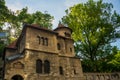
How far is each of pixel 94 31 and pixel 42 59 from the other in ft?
51.0

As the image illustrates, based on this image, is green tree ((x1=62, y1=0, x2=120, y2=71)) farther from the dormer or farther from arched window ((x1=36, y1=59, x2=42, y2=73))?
arched window ((x1=36, y1=59, x2=42, y2=73))

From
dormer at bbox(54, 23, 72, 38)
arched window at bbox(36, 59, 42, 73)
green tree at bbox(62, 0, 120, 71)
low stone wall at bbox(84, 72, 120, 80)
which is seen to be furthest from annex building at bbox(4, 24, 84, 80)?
green tree at bbox(62, 0, 120, 71)

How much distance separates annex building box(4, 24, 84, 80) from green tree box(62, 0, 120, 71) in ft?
25.4

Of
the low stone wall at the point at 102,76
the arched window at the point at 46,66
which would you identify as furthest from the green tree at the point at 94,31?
the arched window at the point at 46,66

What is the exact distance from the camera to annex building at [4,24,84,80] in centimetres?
1919

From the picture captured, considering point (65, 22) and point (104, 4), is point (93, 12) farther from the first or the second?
point (65, 22)

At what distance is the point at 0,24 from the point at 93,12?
20137 millimetres

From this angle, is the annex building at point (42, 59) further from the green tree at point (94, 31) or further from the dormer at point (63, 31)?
the green tree at point (94, 31)

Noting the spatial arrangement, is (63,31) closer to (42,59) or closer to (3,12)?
(42,59)

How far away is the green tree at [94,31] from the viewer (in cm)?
3222

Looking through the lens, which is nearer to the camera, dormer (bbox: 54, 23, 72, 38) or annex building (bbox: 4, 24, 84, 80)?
annex building (bbox: 4, 24, 84, 80)

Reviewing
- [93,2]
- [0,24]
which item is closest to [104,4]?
[93,2]

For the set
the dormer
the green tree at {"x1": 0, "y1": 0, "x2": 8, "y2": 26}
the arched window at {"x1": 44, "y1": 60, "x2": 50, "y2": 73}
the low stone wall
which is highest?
the green tree at {"x1": 0, "y1": 0, "x2": 8, "y2": 26}

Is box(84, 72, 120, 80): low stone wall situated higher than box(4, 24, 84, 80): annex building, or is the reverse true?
box(4, 24, 84, 80): annex building
